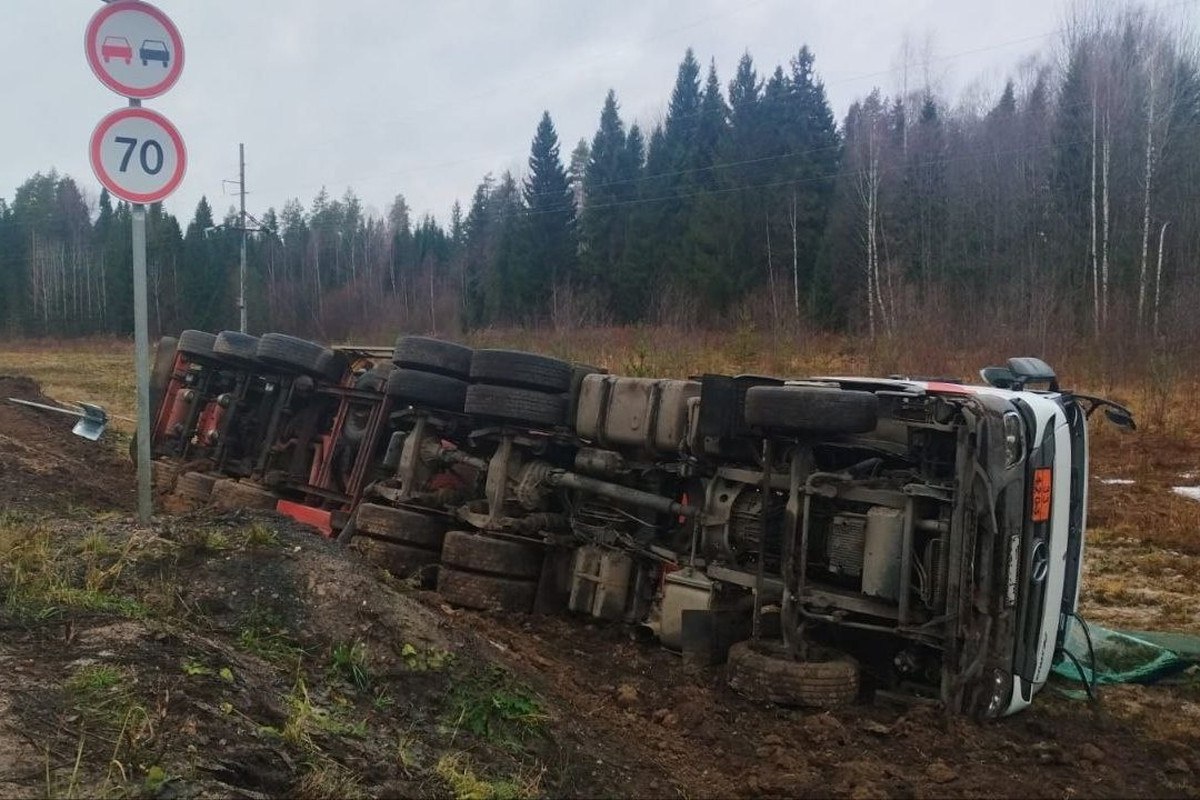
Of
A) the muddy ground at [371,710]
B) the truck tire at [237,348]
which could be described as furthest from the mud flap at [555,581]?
the truck tire at [237,348]

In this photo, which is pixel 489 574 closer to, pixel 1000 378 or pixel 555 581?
pixel 555 581

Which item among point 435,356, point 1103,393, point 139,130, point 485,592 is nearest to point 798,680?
point 485,592

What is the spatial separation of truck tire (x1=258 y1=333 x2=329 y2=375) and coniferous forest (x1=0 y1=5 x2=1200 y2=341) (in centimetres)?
1476

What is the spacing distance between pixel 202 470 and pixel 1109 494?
932 centimetres

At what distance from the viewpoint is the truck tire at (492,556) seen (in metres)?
5.89

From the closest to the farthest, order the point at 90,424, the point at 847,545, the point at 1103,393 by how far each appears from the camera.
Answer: the point at 847,545
the point at 90,424
the point at 1103,393

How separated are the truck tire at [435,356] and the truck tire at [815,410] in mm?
2605

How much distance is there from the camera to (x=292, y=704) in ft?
10.3

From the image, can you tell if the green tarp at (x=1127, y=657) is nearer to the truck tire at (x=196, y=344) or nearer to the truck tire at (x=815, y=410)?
the truck tire at (x=815, y=410)

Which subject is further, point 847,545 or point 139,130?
point 139,130

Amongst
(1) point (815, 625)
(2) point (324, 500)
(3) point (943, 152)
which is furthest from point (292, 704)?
(3) point (943, 152)

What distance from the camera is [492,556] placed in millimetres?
5887

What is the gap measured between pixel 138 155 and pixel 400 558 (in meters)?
2.75

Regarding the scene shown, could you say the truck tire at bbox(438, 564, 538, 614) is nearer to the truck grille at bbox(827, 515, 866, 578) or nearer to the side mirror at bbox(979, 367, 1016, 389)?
the truck grille at bbox(827, 515, 866, 578)
